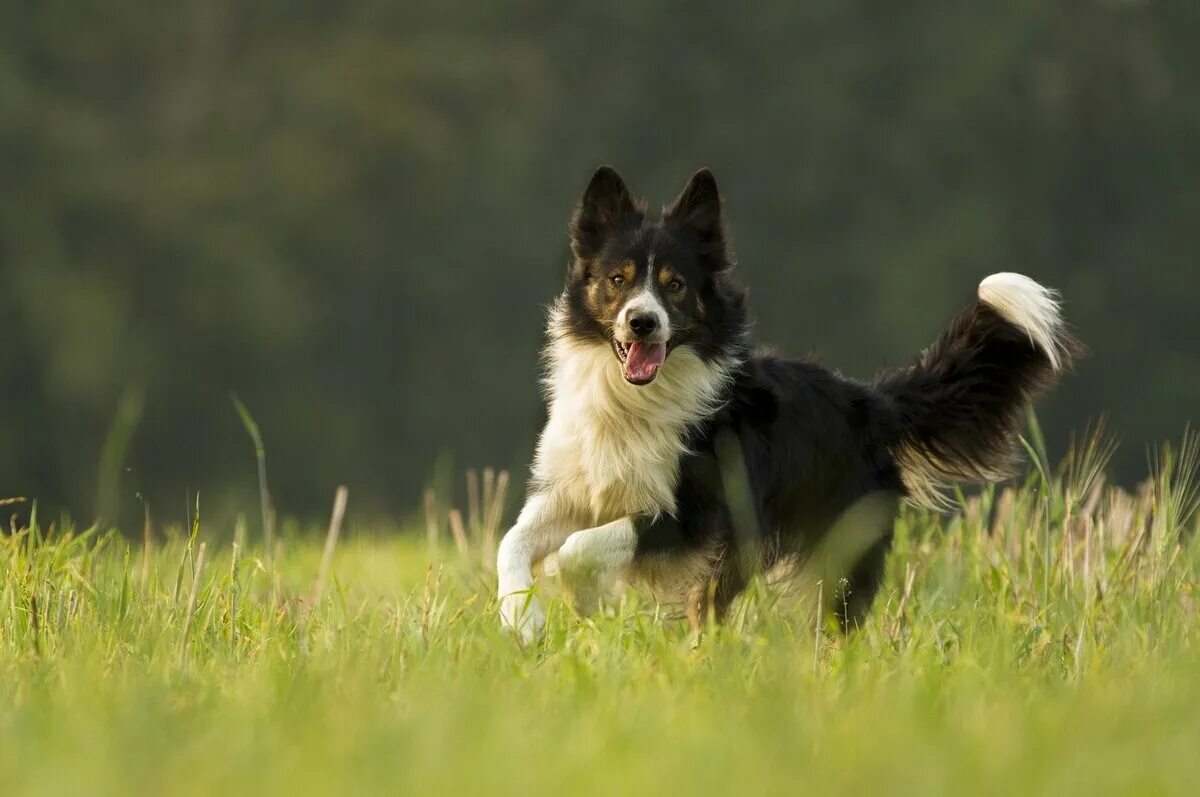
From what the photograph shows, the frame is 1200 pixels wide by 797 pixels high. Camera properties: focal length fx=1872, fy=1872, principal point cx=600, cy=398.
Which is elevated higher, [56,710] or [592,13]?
[592,13]

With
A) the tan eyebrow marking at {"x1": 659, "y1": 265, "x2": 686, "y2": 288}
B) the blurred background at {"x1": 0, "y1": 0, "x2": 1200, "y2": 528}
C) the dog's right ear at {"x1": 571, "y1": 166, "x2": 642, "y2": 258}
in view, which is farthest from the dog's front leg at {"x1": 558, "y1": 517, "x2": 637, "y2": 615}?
the blurred background at {"x1": 0, "y1": 0, "x2": 1200, "y2": 528}

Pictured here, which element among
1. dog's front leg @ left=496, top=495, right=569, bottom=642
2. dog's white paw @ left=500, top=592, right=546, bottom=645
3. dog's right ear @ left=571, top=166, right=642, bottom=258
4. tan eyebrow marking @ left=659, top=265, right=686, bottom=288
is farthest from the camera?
dog's right ear @ left=571, top=166, right=642, bottom=258

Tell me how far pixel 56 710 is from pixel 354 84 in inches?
967

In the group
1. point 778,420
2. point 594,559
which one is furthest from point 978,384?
point 594,559

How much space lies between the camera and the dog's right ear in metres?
5.77

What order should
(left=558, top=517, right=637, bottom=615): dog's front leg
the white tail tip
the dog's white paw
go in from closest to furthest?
the dog's white paw
(left=558, top=517, right=637, bottom=615): dog's front leg
the white tail tip

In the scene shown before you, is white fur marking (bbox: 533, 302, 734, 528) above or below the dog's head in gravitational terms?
below

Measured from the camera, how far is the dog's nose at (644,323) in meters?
5.42

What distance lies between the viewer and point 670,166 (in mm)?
26516

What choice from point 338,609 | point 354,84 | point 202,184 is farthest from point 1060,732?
point 354,84

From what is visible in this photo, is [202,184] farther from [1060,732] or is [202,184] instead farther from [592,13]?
[1060,732]

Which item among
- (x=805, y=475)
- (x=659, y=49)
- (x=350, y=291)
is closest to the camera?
(x=805, y=475)

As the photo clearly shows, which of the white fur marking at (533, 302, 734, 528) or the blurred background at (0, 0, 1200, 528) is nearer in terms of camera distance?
the white fur marking at (533, 302, 734, 528)

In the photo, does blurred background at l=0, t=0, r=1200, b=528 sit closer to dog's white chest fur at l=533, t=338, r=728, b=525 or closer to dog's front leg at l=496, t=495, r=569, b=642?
dog's white chest fur at l=533, t=338, r=728, b=525
